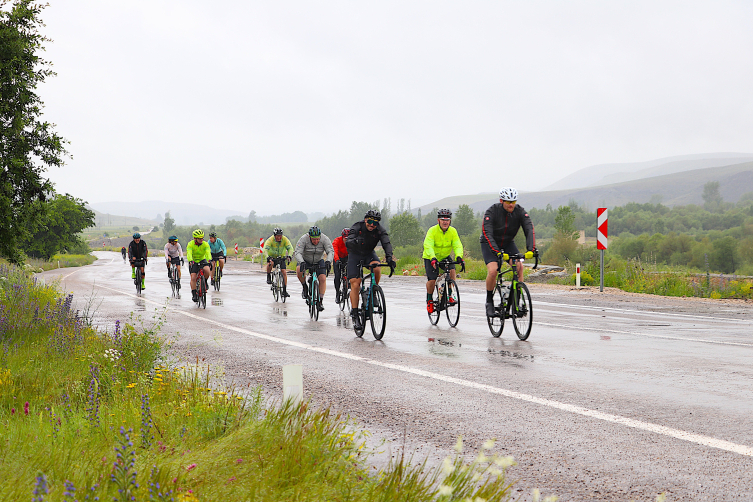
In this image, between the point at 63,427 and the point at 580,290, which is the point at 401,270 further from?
the point at 63,427

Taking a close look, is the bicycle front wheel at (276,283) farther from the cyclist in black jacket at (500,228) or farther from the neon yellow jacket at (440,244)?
the cyclist in black jacket at (500,228)

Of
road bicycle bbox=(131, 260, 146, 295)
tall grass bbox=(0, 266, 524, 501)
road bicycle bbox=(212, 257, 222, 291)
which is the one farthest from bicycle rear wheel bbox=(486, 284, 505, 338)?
road bicycle bbox=(131, 260, 146, 295)

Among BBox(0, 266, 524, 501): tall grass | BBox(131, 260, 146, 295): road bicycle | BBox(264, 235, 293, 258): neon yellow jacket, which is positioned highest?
BBox(264, 235, 293, 258): neon yellow jacket

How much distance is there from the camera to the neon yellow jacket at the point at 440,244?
11.5 metres

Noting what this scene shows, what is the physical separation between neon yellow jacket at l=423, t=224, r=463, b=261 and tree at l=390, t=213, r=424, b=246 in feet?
269

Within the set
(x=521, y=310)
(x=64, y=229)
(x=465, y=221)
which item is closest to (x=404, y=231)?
(x=465, y=221)

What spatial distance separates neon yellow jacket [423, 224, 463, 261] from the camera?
11547 millimetres

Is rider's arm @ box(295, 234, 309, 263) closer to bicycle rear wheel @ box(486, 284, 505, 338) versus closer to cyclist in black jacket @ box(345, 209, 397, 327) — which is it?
cyclist in black jacket @ box(345, 209, 397, 327)

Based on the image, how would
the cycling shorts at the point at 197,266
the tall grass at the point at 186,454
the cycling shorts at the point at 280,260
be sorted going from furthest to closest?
the cycling shorts at the point at 280,260
the cycling shorts at the point at 197,266
the tall grass at the point at 186,454

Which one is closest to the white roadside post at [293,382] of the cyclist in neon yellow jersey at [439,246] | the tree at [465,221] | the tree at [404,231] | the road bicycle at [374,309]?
the road bicycle at [374,309]

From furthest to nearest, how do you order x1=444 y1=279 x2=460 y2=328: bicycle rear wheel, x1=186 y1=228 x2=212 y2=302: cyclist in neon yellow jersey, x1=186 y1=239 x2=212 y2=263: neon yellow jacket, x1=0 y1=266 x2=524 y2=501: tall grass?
x1=186 y1=239 x2=212 y2=263: neon yellow jacket
x1=186 y1=228 x2=212 y2=302: cyclist in neon yellow jersey
x1=444 y1=279 x2=460 y2=328: bicycle rear wheel
x1=0 y1=266 x2=524 y2=501: tall grass

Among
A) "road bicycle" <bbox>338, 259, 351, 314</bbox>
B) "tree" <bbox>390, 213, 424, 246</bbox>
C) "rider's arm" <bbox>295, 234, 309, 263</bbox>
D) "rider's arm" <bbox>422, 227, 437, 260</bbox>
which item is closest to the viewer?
"rider's arm" <bbox>422, 227, 437, 260</bbox>

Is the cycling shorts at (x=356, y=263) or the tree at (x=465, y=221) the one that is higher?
the tree at (x=465, y=221)

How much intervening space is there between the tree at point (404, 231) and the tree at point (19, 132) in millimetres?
80821
